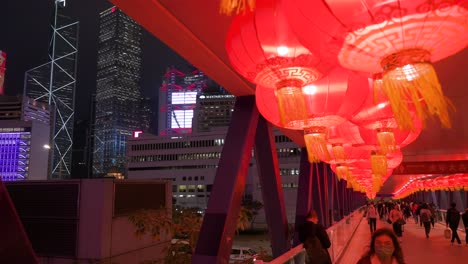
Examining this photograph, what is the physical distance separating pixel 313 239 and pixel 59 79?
132 m

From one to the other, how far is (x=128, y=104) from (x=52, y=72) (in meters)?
34.3

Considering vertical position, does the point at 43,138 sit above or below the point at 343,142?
above

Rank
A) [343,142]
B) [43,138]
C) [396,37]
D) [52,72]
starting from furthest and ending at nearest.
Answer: [52,72] < [43,138] < [343,142] < [396,37]

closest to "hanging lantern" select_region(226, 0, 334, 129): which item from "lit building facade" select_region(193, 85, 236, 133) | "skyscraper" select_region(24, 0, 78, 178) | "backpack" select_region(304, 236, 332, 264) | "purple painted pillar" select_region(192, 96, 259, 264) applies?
"purple painted pillar" select_region(192, 96, 259, 264)

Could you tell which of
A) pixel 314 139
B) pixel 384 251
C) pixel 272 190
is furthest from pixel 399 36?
pixel 272 190

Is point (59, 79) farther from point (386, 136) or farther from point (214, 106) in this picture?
point (386, 136)

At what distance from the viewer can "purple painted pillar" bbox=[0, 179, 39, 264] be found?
1469 mm

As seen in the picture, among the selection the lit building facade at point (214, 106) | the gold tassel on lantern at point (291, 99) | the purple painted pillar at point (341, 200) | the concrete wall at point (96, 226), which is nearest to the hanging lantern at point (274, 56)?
the gold tassel on lantern at point (291, 99)

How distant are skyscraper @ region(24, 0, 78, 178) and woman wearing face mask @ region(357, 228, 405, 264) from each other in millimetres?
124927

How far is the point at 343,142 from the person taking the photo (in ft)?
13.7

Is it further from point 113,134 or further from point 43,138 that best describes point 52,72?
point 43,138

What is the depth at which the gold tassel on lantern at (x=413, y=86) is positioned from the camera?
126 cm

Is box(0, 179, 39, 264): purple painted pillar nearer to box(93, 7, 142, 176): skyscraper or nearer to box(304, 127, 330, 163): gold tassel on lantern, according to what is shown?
box(304, 127, 330, 163): gold tassel on lantern

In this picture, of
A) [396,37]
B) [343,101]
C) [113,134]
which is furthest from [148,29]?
[113,134]
